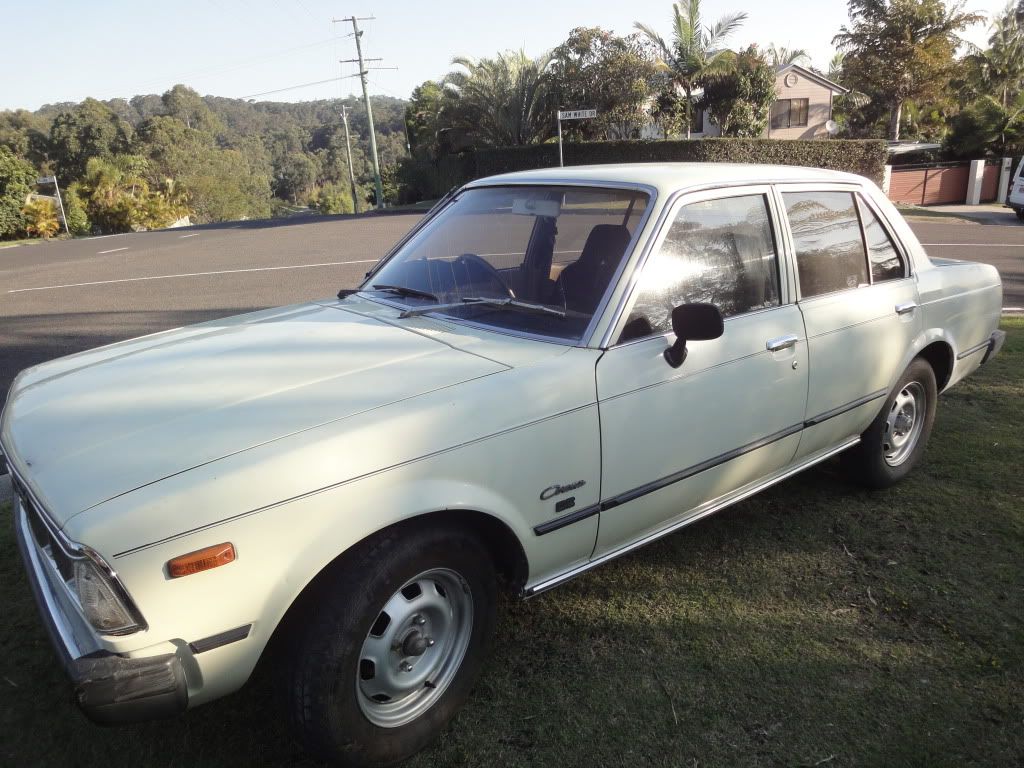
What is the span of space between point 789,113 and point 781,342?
4406 centimetres

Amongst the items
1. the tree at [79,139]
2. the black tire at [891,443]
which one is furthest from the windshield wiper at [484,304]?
the tree at [79,139]

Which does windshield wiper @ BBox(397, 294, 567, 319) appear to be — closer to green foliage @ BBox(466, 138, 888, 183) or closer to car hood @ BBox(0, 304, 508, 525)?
car hood @ BBox(0, 304, 508, 525)

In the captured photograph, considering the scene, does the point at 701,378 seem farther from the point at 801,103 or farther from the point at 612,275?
the point at 801,103

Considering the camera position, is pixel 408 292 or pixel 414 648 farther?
pixel 408 292

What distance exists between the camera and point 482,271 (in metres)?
3.28

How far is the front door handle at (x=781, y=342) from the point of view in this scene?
3059 mm

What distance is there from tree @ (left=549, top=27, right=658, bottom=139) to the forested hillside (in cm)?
2233

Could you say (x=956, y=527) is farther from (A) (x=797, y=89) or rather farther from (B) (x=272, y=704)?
(A) (x=797, y=89)

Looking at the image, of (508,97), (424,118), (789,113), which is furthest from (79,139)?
(789,113)

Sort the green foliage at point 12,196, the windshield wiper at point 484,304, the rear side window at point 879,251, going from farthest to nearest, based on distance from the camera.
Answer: the green foliage at point 12,196
the rear side window at point 879,251
the windshield wiper at point 484,304

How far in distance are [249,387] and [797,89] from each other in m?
45.0

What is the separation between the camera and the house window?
135ft

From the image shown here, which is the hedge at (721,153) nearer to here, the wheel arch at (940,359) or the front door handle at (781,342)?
the wheel arch at (940,359)

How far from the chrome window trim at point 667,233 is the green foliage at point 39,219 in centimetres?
3342
